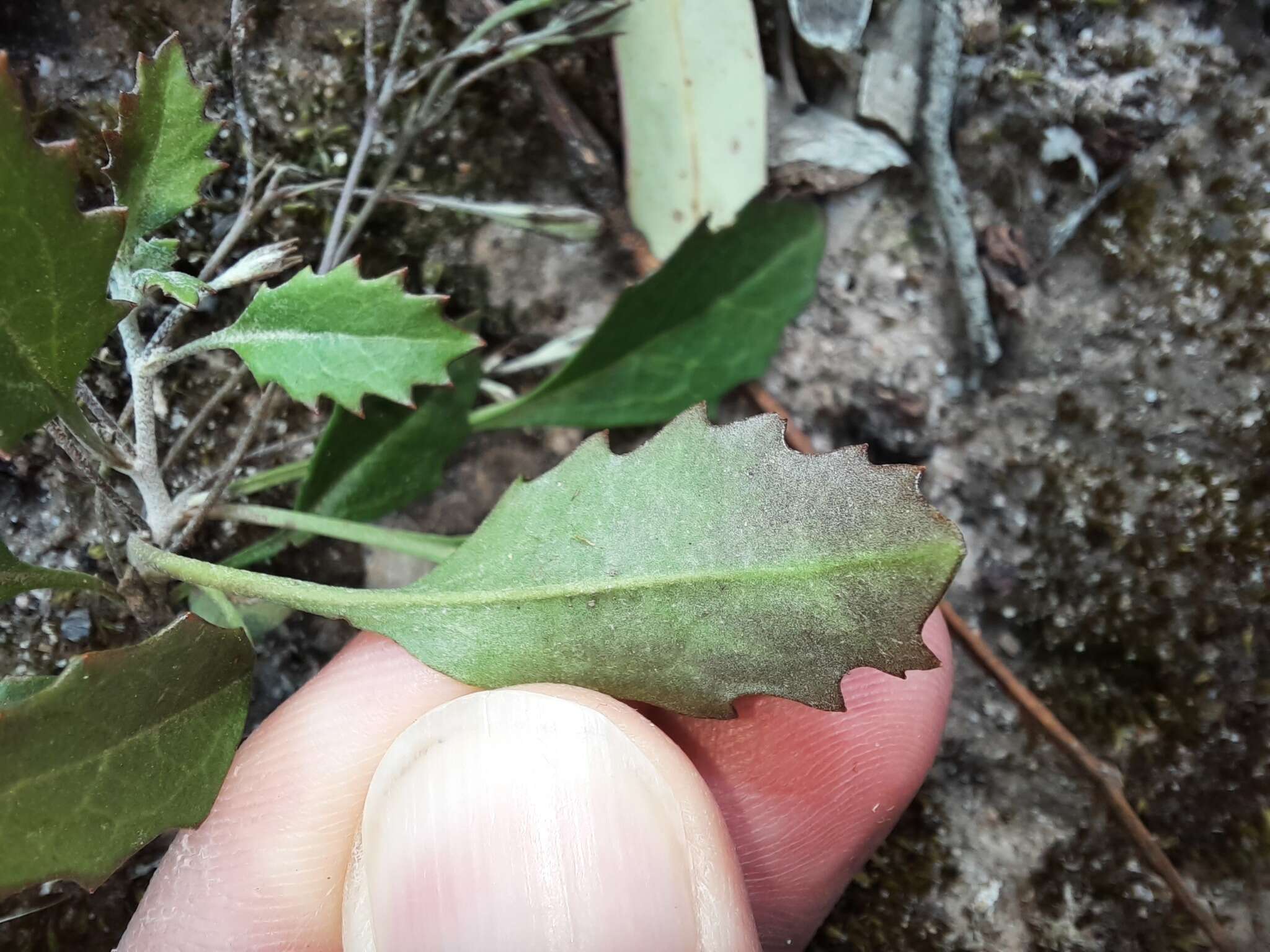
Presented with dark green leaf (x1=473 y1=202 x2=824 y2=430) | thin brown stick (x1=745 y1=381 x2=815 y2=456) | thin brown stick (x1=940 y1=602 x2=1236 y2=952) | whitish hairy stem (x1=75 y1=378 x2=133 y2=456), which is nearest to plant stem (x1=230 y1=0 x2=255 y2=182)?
whitish hairy stem (x1=75 y1=378 x2=133 y2=456)

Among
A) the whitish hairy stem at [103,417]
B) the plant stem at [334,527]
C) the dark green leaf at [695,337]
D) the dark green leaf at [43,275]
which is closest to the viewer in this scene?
the dark green leaf at [43,275]

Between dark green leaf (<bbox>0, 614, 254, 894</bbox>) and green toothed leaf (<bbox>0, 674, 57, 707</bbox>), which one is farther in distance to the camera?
green toothed leaf (<bbox>0, 674, 57, 707</bbox>)

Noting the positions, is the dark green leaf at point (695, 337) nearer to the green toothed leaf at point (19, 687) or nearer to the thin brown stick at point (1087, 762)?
the thin brown stick at point (1087, 762)

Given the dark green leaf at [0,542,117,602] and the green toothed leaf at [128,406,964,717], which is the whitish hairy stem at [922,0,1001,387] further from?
the dark green leaf at [0,542,117,602]

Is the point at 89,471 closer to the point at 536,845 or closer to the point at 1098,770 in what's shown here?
the point at 536,845

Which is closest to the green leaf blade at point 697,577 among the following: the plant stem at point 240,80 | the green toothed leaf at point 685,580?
the green toothed leaf at point 685,580

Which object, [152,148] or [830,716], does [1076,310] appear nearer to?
[830,716]

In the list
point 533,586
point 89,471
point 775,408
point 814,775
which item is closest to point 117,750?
point 89,471
